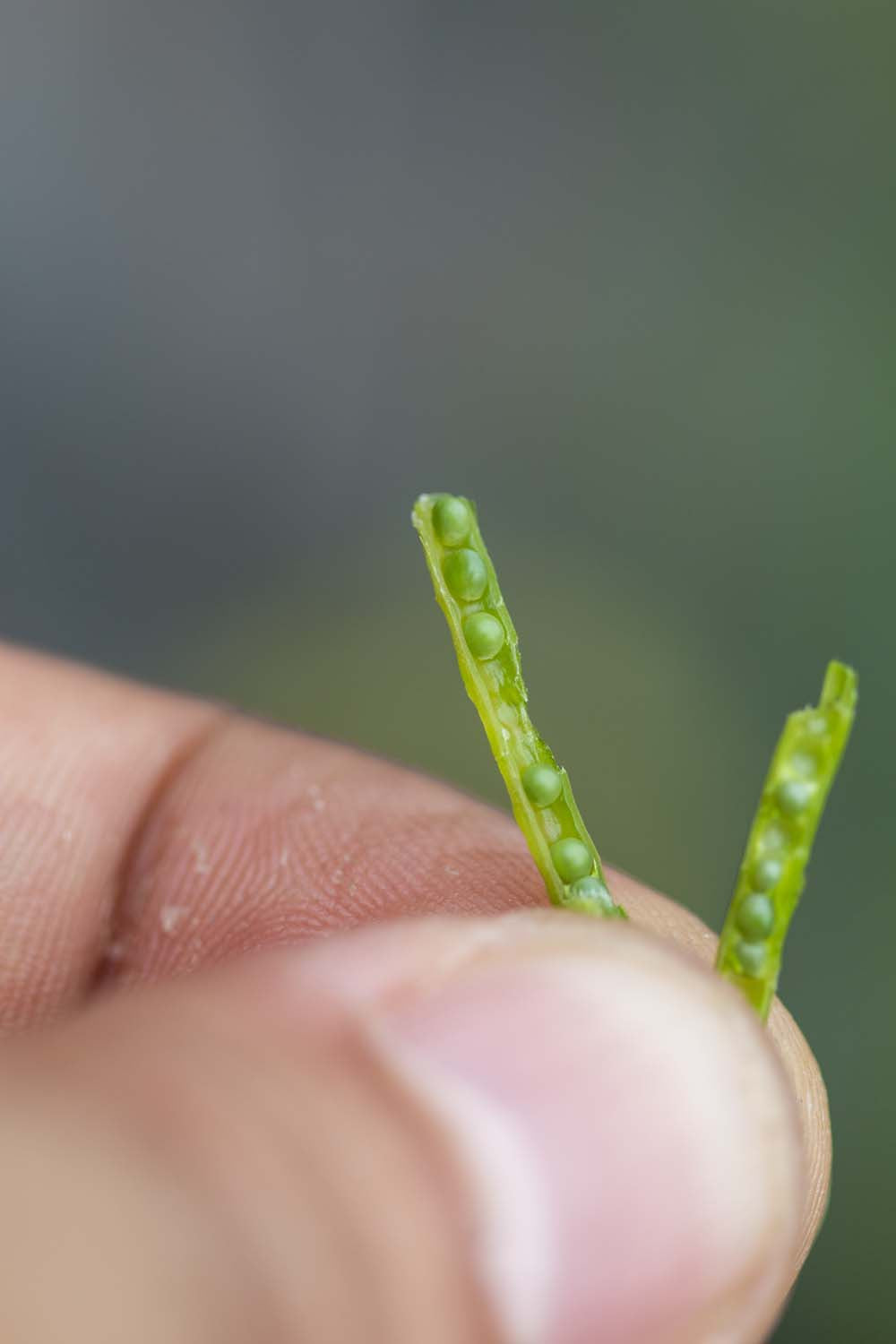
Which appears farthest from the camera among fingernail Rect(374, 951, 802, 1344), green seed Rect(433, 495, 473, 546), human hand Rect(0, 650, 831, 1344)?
green seed Rect(433, 495, 473, 546)

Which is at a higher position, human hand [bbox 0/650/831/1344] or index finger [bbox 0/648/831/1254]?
human hand [bbox 0/650/831/1344]

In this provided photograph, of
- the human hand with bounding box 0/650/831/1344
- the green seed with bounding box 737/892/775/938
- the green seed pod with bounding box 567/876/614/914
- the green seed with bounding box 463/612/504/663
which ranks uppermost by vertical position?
the green seed with bounding box 463/612/504/663

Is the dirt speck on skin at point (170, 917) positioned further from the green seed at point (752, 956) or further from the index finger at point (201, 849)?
the green seed at point (752, 956)

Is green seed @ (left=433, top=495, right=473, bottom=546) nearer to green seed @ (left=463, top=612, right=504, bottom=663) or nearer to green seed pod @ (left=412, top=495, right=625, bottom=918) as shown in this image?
green seed pod @ (left=412, top=495, right=625, bottom=918)

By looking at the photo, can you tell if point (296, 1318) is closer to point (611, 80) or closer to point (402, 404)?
point (402, 404)

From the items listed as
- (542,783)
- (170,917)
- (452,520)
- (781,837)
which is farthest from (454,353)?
(781,837)

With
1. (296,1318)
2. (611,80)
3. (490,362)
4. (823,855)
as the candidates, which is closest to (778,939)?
(296,1318)

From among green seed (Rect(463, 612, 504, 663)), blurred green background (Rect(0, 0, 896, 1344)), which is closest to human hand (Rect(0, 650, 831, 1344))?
green seed (Rect(463, 612, 504, 663))
